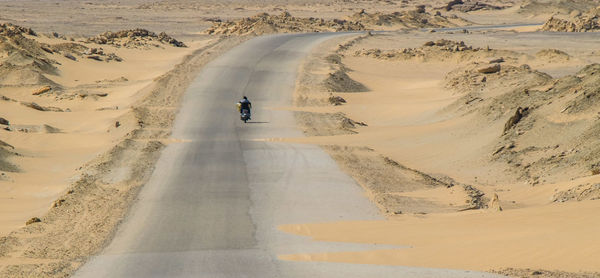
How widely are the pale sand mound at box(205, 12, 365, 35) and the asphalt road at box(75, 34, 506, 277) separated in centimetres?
4667

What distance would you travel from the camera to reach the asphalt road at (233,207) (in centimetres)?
1361

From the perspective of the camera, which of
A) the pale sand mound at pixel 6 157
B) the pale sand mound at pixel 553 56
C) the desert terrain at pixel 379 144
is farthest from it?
the pale sand mound at pixel 553 56

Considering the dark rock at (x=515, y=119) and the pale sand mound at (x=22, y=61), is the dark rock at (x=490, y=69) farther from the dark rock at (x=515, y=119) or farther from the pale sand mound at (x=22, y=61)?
the pale sand mound at (x=22, y=61)

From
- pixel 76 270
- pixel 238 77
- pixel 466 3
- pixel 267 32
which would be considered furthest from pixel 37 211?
pixel 466 3

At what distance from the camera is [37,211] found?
19266 millimetres

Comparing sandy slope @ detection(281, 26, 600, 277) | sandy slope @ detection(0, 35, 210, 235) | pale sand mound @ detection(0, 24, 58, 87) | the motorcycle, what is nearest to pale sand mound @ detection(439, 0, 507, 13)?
sandy slope @ detection(281, 26, 600, 277)

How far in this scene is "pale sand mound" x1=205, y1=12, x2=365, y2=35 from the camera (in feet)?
269

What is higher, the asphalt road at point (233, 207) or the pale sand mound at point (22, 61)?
the asphalt road at point (233, 207)

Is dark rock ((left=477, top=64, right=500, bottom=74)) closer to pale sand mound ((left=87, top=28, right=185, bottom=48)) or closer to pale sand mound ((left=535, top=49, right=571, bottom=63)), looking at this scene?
pale sand mound ((left=535, top=49, right=571, bottom=63))

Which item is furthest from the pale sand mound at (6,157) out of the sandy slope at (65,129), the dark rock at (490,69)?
the dark rock at (490,69)

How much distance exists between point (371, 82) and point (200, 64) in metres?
12.4

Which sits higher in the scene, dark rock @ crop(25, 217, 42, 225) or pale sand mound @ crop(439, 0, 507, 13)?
dark rock @ crop(25, 217, 42, 225)

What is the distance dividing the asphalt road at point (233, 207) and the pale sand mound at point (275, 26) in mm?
46672

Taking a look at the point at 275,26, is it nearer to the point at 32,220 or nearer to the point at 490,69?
the point at 490,69
